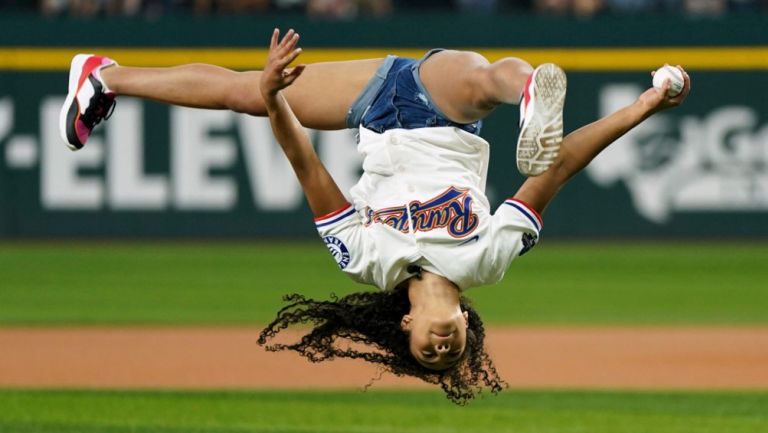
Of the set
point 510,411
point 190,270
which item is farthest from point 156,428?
point 190,270

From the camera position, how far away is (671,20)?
1612 centimetres

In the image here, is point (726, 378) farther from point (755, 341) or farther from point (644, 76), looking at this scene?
point (644, 76)

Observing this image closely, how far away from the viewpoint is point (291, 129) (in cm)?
633

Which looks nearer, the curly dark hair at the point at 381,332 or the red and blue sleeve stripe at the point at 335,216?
the red and blue sleeve stripe at the point at 335,216

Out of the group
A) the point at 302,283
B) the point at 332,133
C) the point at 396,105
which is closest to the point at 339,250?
the point at 396,105

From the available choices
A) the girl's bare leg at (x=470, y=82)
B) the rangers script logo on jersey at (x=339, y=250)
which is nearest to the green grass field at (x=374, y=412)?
the rangers script logo on jersey at (x=339, y=250)

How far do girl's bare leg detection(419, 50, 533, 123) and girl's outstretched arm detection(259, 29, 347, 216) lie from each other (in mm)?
680

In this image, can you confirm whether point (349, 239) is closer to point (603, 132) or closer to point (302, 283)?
point (603, 132)

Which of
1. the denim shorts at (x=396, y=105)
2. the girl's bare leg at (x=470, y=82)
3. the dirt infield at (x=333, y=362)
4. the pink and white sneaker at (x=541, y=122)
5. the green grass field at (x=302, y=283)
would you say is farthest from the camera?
the green grass field at (x=302, y=283)

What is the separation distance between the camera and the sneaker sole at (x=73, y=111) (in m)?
7.16

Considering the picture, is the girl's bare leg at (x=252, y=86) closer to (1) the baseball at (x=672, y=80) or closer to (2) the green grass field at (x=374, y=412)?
(1) the baseball at (x=672, y=80)

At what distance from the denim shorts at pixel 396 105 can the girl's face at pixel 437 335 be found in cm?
91

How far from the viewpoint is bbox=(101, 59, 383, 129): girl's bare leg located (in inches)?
267

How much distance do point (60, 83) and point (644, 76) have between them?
22.3 feet
